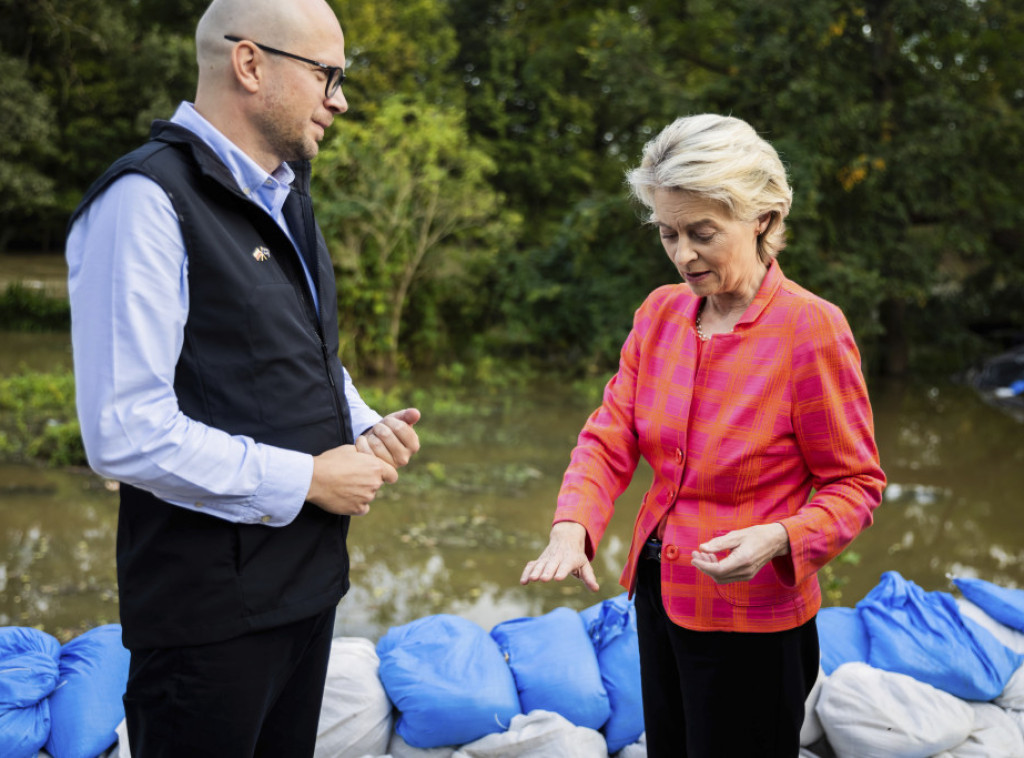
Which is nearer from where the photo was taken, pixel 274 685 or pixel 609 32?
pixel 274 685

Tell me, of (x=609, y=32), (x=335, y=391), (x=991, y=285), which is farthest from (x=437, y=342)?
(x=335, y=391)

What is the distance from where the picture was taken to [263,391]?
1406 mm

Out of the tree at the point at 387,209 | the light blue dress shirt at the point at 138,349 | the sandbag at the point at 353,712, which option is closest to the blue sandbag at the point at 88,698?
the sandbag at the point at 353,712

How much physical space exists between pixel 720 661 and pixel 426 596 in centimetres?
303

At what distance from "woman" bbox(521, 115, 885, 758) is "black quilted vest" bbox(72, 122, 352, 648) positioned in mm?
423

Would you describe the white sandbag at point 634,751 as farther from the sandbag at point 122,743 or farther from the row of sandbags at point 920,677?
the sandbag at point 122,743

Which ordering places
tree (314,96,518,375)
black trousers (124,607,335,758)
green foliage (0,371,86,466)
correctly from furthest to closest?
tree (314,96,518,375) → green foliage (0,371,86,466) → black trousers (124,607,335,758)

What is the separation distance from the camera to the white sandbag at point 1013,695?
2633 millimetres

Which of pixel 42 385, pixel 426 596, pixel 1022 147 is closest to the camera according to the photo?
pixel 426 596

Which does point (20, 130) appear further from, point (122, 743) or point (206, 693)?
point (206, 693)

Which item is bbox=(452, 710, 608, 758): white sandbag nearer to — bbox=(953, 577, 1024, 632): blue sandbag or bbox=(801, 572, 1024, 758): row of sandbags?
bbox=(801, 572, 1024, 758): row of sandbags

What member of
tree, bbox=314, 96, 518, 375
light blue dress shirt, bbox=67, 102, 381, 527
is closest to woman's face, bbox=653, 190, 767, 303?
light blue dress shirt, bbox=67, 102, 381, 527

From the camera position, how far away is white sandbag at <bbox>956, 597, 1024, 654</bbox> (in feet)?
9.16

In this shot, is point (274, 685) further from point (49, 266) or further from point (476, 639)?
point (49, 266)
